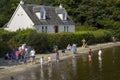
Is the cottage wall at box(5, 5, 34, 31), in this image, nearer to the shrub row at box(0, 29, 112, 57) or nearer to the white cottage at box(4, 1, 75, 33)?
the white cottage at box(4, 1, 75, 33)

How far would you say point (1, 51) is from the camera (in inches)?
1897

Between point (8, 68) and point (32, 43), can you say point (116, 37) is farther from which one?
point (8, 68)

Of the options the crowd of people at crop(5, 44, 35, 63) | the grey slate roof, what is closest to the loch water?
the crowd of people at crop(5, 44, 35, 63)

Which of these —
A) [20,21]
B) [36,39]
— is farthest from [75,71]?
[20,21]

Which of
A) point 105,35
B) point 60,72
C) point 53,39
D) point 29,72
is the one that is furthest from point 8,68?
point 105,35

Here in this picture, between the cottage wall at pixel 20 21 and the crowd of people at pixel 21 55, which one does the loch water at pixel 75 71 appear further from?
the cottage wall at pixel 20 21

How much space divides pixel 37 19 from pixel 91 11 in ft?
82.9

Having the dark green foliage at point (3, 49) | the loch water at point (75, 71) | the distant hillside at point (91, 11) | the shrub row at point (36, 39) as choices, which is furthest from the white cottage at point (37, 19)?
the loch water at point (75, 71)

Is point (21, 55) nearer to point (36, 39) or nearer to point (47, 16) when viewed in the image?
point (36, 39)

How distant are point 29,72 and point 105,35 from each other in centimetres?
4538

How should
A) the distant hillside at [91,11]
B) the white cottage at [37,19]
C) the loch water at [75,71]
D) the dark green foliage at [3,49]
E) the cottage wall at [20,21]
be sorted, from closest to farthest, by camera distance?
the loch water at [75,71]
the dark green foliage at [3,49]
the cottage wall at [20,21]
the white cottage at [37,19]
the distant hillside at [91,11]

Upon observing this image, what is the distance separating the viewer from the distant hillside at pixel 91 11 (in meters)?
90.9

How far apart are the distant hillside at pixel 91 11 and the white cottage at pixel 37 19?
1588 centimetres

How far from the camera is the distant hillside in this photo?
9094 cm
